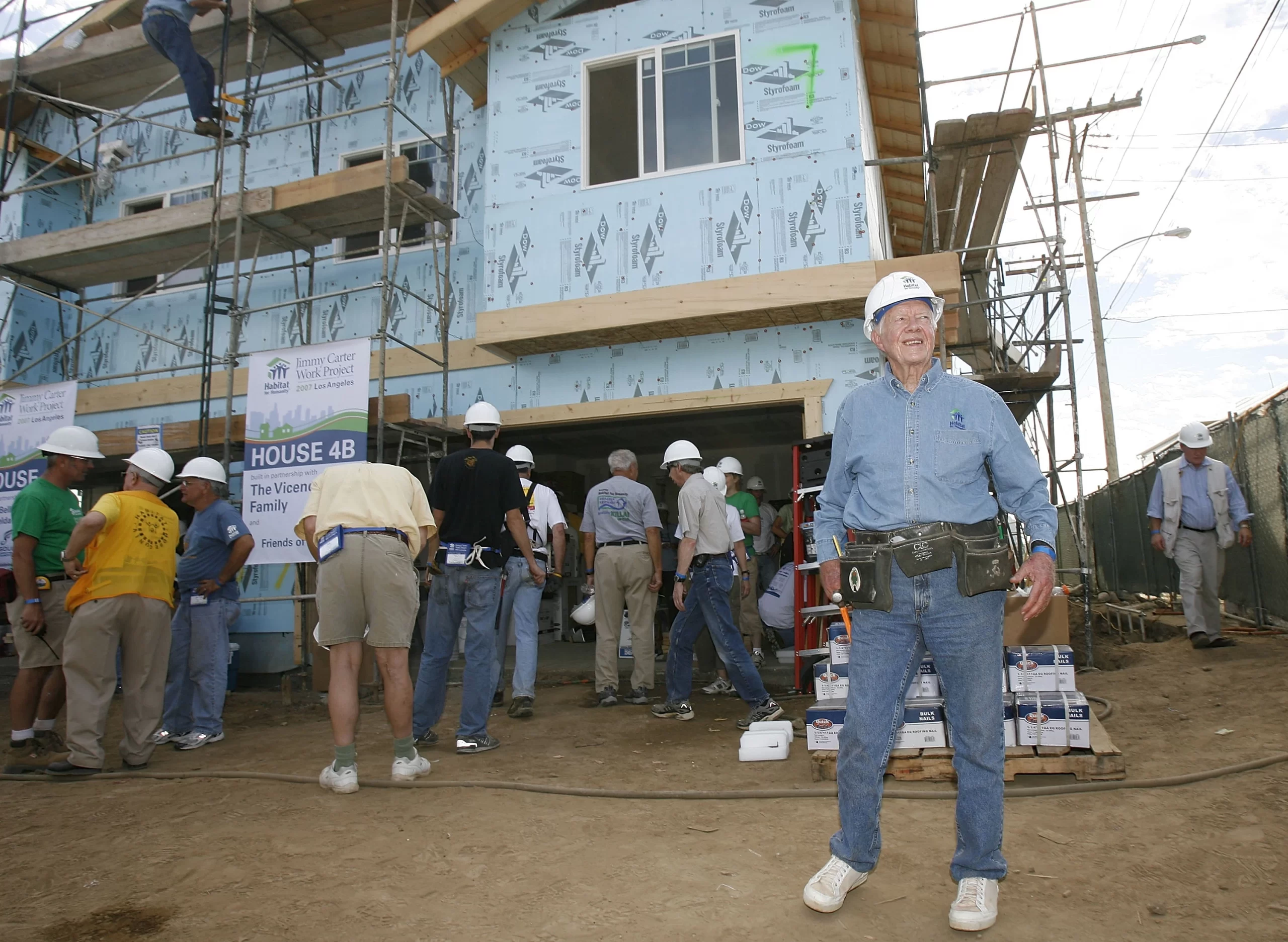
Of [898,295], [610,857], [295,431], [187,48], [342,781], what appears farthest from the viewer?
[187,48]

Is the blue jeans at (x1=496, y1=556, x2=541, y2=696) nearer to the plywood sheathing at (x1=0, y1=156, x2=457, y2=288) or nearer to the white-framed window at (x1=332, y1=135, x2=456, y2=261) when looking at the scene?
the plywood sheathing at (x1=0, y1=156, x2=457, y2=288)

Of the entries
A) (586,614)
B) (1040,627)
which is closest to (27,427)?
(586,614)

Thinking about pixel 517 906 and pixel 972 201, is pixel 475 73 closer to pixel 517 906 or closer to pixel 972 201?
pixel 972 201

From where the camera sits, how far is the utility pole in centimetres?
1841

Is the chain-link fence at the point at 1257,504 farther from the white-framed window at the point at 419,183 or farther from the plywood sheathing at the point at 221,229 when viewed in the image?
the plywood sheathing at the point at 221,229

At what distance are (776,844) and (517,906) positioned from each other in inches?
43.5

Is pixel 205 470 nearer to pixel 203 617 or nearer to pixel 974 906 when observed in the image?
pixel 203 617

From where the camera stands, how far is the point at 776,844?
11.2ft

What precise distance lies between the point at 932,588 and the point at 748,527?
571 cm

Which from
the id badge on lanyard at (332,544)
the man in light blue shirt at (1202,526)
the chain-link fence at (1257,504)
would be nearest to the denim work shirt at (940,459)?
the id badge on lanyard at (332,544)

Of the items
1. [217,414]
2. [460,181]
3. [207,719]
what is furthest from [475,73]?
[207,719]

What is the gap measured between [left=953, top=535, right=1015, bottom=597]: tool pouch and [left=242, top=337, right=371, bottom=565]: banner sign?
629cm

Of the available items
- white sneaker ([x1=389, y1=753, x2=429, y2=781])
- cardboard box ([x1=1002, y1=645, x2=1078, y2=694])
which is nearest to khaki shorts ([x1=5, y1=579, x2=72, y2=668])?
white sneaker ([x1=389, y1=753, x2=429, y2=781])

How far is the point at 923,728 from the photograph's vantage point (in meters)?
4.33
